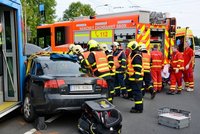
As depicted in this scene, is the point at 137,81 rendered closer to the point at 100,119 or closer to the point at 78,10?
the point at 100,119

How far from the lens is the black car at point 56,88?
256 inches

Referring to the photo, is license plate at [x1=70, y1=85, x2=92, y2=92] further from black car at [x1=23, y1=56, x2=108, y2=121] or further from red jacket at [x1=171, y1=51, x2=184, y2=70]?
red jacket at [x1=171, y1=51, x2=184, y2=70]

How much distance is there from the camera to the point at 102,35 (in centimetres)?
1299

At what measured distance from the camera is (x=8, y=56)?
7.75m

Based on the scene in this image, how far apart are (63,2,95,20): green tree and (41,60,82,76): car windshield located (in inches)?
2072

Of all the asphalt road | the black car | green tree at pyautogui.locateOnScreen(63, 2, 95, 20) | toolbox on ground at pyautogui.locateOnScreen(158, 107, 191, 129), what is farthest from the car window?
green tree at pyautogui.locateOnScreen(63, 2, 95, 20)

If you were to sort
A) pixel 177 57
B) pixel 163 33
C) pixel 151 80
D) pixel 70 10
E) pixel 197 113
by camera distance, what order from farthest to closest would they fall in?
pixel 70 10, pixel 163 33, pixel 177 57, pixel 151 80, pixel 197 113

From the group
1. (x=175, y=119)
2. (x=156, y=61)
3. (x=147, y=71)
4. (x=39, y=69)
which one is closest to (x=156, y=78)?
(x=156, y=61)

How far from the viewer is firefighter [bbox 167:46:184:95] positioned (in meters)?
11.7

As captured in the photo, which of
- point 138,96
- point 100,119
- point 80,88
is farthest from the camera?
point 138,96

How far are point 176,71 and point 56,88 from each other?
641 centimetres

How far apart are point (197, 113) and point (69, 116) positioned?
3356 millimetres

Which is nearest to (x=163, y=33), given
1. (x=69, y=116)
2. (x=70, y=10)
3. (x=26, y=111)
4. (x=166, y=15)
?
(x=166, y=15)

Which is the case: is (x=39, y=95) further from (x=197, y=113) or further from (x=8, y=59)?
(x=197, y=113)
